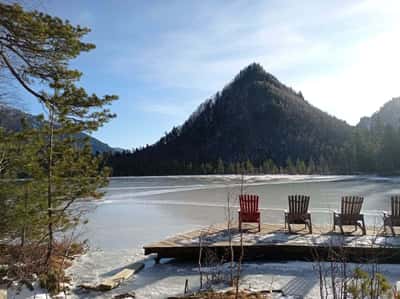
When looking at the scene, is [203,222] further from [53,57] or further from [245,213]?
[53,57]

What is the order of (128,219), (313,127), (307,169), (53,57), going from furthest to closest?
1. (313,127)
2. (307,169)
3. (128,219)
4. (53,57)

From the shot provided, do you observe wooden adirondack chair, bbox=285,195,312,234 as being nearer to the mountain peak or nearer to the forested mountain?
the forested mountain

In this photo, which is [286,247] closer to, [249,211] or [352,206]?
[249,211]

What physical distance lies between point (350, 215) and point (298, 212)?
0.95 metres

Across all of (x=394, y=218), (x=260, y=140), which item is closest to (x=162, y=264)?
(x=394, y=218)

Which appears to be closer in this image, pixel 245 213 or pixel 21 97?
pixel 21 97

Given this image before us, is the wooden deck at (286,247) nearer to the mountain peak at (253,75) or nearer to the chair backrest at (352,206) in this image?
the chair backrest at (352,206)

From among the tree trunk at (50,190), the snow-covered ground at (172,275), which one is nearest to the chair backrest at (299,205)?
the snow-covered ground at (172,275)

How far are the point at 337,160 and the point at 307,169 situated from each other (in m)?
4.84

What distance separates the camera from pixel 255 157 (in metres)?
66.5

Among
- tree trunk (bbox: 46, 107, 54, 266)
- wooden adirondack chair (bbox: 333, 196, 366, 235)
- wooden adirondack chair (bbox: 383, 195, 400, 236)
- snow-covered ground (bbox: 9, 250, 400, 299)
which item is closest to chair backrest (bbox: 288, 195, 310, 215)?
wooden adirondack chair (bbox: 333, 196, 366, 235)

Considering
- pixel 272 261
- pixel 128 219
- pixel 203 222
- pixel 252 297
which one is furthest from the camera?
pixel 128 219

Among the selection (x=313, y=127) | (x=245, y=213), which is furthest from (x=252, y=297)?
(x=313, y=127)

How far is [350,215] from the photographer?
647 centimetres
